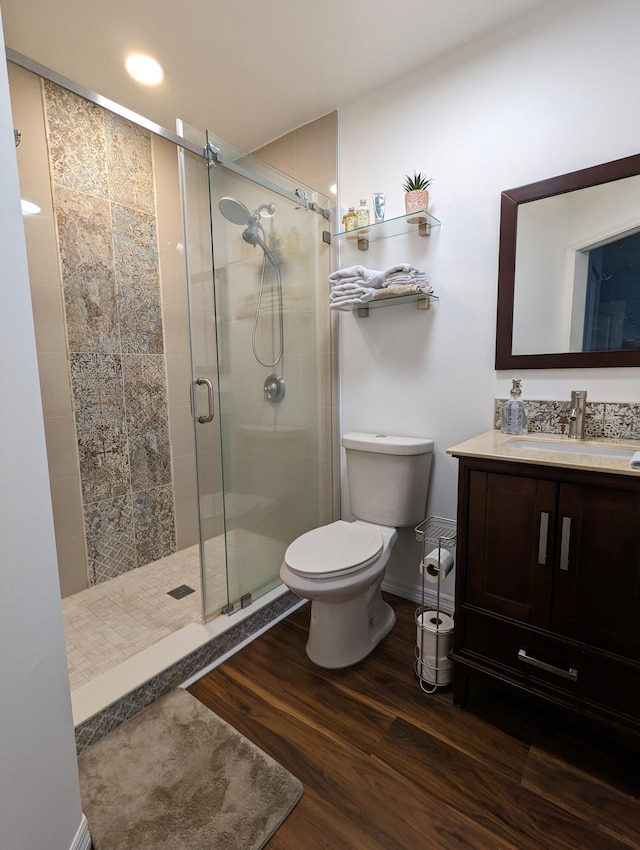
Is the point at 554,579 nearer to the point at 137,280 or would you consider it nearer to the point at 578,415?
the point at 578,415

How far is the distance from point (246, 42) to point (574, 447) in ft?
6.75

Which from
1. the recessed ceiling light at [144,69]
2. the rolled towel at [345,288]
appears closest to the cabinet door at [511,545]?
the rolled towel at [345,288]

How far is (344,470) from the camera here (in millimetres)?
2355

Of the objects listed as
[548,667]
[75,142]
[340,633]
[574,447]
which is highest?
[75,142]

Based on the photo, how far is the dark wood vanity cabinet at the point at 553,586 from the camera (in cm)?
112

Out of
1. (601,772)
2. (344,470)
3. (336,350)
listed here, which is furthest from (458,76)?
(601,772)

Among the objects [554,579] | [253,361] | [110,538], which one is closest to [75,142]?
[253,361]

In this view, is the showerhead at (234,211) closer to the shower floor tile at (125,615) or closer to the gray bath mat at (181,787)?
the shower floor tile at (125,615)

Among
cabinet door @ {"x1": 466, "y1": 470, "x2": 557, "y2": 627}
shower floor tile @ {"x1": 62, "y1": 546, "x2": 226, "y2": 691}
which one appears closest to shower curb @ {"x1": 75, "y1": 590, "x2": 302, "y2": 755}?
shower floor tile @ {"x1": 62, "y1": 546, "x2": 226, "y2": 691}

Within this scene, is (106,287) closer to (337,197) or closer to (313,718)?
(337,197)

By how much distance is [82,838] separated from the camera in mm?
988

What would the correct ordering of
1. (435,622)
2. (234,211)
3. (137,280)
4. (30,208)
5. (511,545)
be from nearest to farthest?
(511,545) → (435,622) → (234,211) → (30,208) → (137,280)

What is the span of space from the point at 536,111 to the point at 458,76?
0.40 meters

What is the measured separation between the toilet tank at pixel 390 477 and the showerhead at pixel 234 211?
1.10 m
